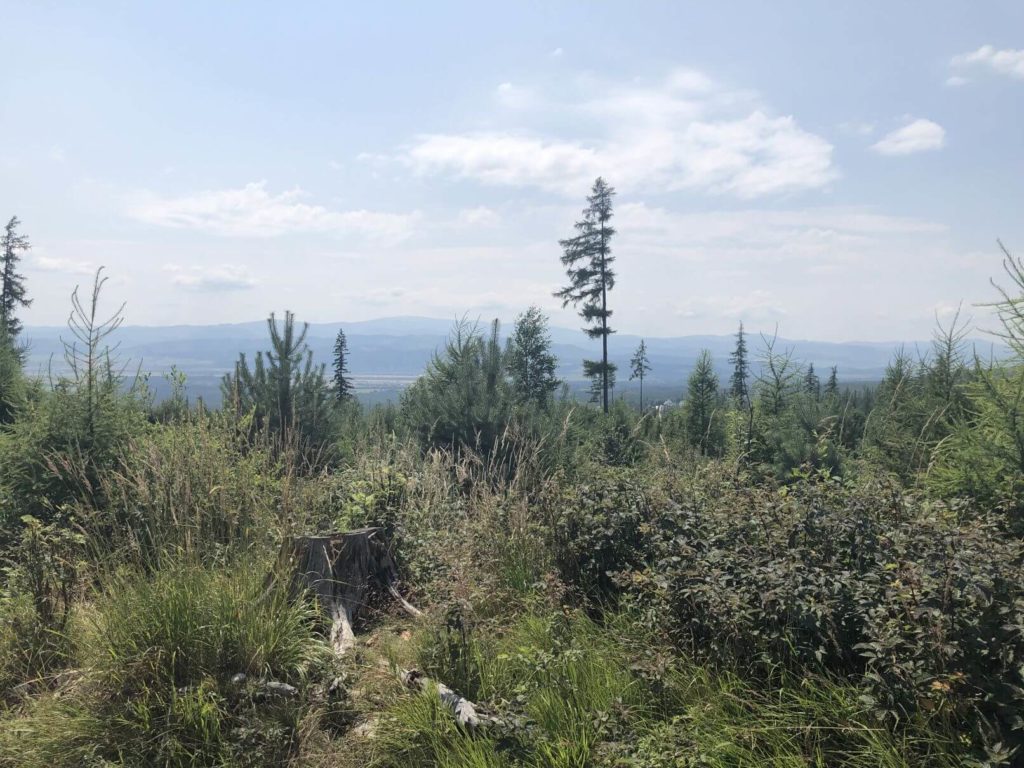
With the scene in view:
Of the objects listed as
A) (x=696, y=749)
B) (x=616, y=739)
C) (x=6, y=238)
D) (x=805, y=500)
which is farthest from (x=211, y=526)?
(x=6, y=238)

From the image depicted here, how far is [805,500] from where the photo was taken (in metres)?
3.55

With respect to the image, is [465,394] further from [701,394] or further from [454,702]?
[701,394]

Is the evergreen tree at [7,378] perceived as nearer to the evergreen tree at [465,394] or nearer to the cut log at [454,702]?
the evergreen tree at [465,394]

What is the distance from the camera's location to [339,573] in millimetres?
4758

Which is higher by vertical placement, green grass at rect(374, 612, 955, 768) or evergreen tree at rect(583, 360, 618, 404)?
evergreen tree at rect(583, 360, 618, 404)

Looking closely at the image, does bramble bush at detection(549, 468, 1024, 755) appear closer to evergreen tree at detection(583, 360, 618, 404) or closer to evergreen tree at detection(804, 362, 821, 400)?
evergreen tree at detection(804, 362, 821, 400)

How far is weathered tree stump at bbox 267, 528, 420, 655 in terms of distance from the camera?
163 inches

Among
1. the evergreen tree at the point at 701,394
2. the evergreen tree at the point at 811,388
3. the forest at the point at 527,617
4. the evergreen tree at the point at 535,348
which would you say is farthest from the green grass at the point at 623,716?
the evergreen tree at the point at 535,348

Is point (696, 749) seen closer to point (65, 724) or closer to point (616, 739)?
point (616, 739)

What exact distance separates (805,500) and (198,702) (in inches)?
129

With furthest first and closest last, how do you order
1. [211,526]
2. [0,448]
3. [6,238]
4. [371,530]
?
[6,238] → [0,448] → [371,530] → [211,526]

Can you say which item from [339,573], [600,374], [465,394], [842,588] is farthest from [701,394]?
[842,588]

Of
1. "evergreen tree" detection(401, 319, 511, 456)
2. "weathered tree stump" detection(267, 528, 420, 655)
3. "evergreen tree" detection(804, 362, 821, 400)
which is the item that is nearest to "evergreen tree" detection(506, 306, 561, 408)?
"evergreen tree" detection(804, 362, 821, 400)

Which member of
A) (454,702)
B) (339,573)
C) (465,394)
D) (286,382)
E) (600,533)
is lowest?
(454,702)
